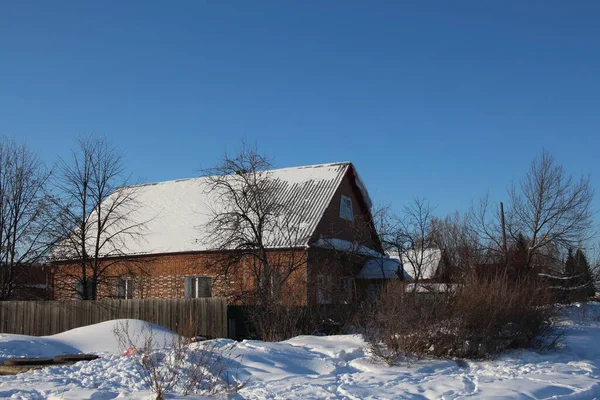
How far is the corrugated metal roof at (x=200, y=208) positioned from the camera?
84.4ft

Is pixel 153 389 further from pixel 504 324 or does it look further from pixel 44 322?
pixel 44 322

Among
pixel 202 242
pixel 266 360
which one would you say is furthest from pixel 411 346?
pixel 202 242

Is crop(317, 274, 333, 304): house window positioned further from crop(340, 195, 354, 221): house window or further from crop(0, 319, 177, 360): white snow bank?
crop(340, 195, 354, 221): house window

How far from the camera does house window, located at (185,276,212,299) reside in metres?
26.3

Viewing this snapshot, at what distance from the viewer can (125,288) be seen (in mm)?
27531

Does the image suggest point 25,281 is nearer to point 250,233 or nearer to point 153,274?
point 153,274

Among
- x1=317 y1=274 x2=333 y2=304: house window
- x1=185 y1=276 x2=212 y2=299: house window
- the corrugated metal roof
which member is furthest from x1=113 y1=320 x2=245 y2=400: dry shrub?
x1=185 y1=276 x2=212 y2=299: house window

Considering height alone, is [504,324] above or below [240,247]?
below

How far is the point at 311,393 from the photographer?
916 cm

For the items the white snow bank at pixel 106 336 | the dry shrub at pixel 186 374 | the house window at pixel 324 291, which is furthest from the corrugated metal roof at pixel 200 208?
the dry shrub at pixel 186 374

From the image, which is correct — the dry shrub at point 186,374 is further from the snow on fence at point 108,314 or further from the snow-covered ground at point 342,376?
the snow on fence at point 108,314

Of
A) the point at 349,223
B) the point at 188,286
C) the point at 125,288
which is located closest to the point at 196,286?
the point at 188,286

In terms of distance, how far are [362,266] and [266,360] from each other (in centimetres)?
1525

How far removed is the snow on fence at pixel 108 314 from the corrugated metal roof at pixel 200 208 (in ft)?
17.0
